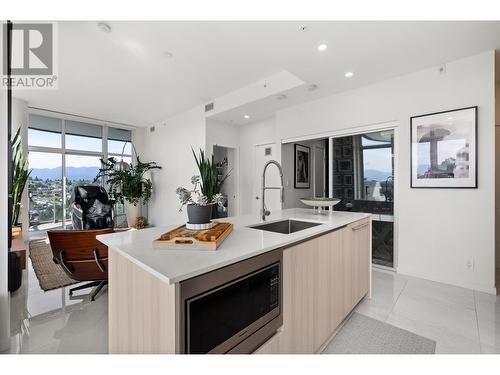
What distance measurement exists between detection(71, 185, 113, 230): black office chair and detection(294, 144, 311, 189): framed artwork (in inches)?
132

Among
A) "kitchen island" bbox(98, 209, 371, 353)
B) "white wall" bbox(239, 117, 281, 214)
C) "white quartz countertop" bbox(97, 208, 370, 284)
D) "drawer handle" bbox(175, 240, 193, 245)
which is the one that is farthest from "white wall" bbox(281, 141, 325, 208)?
"drawer handle" bbox(175, 240, 193, 245)

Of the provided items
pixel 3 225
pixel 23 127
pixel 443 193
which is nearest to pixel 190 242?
pixel 3 225

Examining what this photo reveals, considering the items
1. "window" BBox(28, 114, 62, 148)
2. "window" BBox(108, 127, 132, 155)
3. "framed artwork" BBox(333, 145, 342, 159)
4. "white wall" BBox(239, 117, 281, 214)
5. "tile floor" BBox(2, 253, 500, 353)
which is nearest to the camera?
"tile floor" BBox(2, 253, 500, 353)

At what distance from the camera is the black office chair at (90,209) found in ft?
11.3

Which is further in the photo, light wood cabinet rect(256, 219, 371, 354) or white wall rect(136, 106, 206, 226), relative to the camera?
white wall rect(136, 106, 206, 226)

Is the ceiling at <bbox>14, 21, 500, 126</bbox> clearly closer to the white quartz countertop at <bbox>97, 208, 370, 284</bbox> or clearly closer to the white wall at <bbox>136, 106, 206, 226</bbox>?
the white wall at <bbox>136, 106, 206, 226</bbox>

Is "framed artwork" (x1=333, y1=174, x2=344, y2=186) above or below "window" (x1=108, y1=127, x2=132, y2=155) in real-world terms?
below

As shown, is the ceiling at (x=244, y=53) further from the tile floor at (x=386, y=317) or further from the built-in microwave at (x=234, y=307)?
the tile floor at (x=386, y=317)

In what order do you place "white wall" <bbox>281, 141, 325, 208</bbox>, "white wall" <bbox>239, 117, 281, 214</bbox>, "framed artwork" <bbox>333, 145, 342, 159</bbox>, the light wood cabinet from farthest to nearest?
"white wall" <bbox>239, 117, 281, 214</bbox> → "white wall" <bbox>281, 141, 325, 208</bbox> → "framed artwork" <bbox>333, 145, 342, 159</bbox> → the light wood cabinet

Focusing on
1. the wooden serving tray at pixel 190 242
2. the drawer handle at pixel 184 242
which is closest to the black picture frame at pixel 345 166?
the wooden serving tray at pixel 190 242

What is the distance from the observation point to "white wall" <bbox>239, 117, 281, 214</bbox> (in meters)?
5.09

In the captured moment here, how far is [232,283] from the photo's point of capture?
3.07 feet

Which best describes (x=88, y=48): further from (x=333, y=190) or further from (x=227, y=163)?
(x=333, y=190)
